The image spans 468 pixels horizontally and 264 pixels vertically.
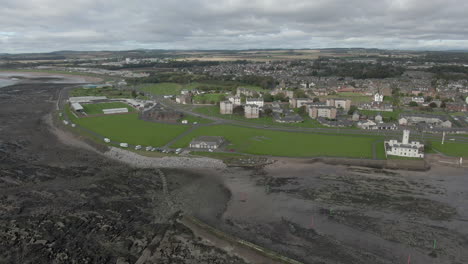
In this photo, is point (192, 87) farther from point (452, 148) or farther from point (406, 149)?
point (452, 148)

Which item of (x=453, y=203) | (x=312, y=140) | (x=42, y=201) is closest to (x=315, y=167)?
(x=312, y=140)

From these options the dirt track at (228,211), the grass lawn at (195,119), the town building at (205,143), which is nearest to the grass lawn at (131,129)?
the grass lawn at (195,119)

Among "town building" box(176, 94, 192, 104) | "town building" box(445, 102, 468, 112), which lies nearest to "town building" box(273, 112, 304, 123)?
"town building" box(176, 94, 192, 104)

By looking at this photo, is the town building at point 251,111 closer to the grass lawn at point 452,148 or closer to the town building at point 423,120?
the town building at point 423,120

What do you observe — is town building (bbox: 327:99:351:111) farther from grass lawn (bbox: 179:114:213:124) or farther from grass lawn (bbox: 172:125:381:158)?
grass lawn (bbox: 179:114:213:124)

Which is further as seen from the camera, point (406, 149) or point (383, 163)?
point (406, 149)

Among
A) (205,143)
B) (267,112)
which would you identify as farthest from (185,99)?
(205,143)

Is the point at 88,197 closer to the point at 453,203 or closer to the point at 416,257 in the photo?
the point at 416,257
